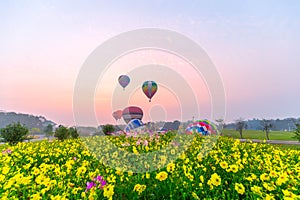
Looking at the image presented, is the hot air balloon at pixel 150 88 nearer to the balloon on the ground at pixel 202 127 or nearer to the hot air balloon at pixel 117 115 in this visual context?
the balloon on the ground at pixel 202 127

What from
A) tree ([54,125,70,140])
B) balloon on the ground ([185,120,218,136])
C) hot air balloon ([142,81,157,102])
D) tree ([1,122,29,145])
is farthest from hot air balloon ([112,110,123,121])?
tree ([1,122,29,145])

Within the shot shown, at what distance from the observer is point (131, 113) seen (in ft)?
93.5

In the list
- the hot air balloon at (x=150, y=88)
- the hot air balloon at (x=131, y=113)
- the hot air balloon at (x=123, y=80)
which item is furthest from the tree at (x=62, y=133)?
the hot air balloon at (x=131, y=113)

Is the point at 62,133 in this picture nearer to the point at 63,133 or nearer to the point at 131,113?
the point at 63,133

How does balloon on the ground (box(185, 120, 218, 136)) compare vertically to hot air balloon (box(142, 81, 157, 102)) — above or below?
below

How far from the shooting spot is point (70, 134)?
21469 mm

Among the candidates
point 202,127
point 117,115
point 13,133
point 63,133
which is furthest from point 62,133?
point 117,115

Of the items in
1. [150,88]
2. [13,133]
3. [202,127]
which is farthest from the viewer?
[150,88]

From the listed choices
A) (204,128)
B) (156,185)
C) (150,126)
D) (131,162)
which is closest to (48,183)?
(156,185)

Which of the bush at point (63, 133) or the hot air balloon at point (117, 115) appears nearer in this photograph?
the bush at point (63, 133)

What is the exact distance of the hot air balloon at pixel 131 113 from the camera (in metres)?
28.3

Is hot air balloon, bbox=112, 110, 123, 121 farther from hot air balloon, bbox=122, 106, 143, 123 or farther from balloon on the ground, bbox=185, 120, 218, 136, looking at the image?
balloon on the ground, bbox=185, 120, 218, 136

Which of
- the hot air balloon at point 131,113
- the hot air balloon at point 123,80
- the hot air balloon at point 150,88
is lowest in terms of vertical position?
the hot air balloon at point 131,113

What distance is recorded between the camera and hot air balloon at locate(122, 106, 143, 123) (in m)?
28.3
